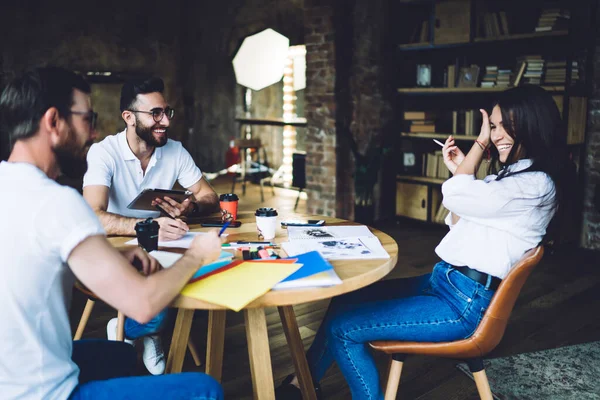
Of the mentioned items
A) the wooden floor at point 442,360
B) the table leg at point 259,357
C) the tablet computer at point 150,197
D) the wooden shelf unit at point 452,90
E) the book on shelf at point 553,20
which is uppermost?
the book on shelf at point 553,20

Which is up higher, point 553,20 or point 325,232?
point 553,20

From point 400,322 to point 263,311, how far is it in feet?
1.38

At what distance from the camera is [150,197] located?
6.31 ft

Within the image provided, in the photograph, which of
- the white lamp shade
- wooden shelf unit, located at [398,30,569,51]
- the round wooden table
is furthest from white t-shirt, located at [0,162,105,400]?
the white lamp shade

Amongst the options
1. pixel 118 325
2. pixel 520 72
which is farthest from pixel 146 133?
pixel 520 72

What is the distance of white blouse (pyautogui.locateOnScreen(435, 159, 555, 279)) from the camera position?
161 centimetres

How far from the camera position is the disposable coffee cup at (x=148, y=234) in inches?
62.2

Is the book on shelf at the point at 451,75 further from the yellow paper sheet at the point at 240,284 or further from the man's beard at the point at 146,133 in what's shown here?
the yellow paper sheet at the point at 240,284

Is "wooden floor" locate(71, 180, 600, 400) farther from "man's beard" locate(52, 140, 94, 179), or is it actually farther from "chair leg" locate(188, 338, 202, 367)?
"man's beard" locate(52, 140, 94, 179)

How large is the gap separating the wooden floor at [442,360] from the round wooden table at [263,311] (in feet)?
1.27

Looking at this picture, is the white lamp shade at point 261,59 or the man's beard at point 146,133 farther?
the white lamp shade at point 261,59

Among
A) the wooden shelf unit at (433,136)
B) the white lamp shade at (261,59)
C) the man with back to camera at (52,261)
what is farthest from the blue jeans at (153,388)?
the white lamp shade at (261,59)

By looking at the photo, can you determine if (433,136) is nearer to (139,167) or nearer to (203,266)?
(139,167)

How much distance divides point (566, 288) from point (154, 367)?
8.50 ft
